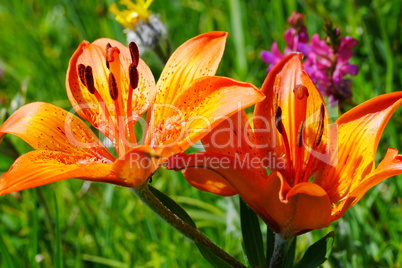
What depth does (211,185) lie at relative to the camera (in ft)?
3.27

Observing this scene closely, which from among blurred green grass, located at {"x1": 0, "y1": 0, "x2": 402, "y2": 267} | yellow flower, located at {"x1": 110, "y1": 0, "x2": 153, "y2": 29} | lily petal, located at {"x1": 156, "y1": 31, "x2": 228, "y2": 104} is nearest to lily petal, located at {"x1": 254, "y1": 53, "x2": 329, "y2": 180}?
lily petal, located at {"x1": 156, "y1": 31, "x2": 228, "y2": 104}

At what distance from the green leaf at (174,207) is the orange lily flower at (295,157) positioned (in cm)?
6

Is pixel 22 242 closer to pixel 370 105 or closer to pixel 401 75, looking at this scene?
pixel 370 105

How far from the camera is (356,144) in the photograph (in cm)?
102

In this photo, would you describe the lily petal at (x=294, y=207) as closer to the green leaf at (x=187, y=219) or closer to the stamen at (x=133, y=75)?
the green leaf at (x=187, y=219)

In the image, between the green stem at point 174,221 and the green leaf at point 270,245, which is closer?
the green stem at point 174,221

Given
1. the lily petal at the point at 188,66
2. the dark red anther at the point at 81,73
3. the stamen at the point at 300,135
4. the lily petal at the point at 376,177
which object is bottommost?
the lily petal at the point at 376,177

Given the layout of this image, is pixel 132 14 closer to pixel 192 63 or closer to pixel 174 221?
pixel 192 63

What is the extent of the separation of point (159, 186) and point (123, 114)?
3.11 feet

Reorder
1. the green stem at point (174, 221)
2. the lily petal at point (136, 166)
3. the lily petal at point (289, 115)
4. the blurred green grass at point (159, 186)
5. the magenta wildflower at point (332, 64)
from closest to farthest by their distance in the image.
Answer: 1. the lily petal at point (136, 166)
2. the green stem at point (174, 221)
3. the lily petal at point (289, 115)
4. the magenta wildflower at point (332, 64)
5. the blurred green grass at point (159, 186)

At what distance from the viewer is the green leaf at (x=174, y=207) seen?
1031 mm

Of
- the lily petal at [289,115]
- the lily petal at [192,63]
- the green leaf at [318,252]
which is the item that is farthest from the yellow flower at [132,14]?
the green leaf at [318,252]

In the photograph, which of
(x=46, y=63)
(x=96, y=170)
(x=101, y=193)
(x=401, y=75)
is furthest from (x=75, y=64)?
(x=46, y=63)

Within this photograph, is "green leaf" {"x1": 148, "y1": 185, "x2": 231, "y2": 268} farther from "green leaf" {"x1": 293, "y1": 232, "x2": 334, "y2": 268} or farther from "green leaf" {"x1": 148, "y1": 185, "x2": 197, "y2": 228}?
"green leaf" {"x1": 293, "y1": 232, "x2": 334, "y2": 268}
